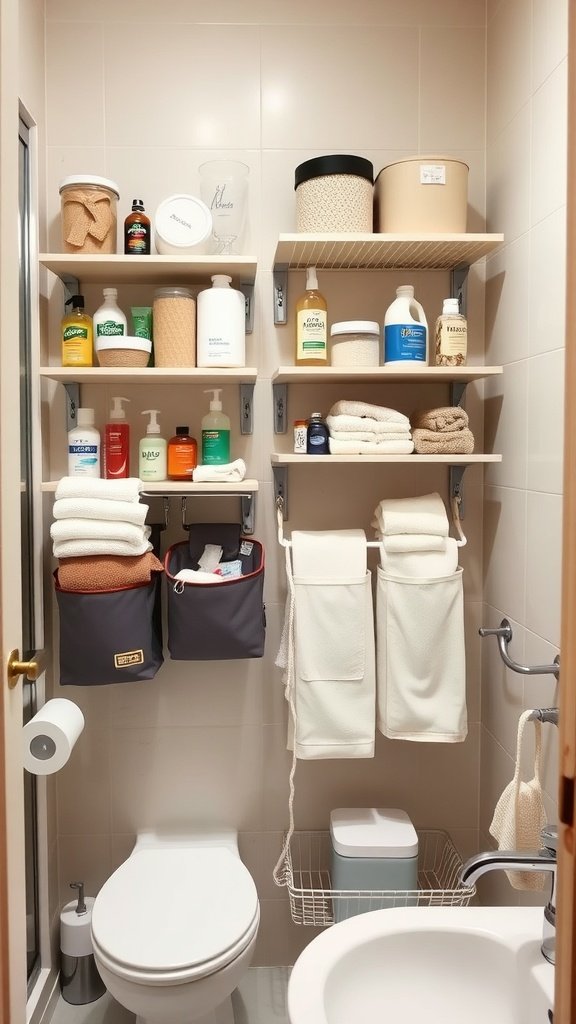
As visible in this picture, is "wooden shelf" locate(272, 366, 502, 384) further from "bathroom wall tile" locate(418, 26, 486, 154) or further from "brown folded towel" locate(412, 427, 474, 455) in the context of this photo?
"bathroom wall tile" locate(418, 26, 486, 154)

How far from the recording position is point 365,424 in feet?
5.68

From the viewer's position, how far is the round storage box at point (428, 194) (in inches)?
66.0

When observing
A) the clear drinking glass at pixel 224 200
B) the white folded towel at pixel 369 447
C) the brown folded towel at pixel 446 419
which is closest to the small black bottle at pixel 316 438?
the white folded towel at pixel 369 447

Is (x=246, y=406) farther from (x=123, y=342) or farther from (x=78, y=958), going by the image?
(x=78, y=958)

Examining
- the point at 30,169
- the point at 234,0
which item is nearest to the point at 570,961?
the point at 30,169

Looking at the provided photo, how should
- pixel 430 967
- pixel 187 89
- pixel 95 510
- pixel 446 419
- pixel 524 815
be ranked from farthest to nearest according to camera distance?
pixel 187 89 < pixel 446 419 < pixel 95 510 < pixel 524 815 < pixel 430 967

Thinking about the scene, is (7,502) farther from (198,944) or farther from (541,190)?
(541,190)

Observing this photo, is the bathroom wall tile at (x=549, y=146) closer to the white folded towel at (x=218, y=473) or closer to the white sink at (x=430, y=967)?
the white folded towel at (x=218, y=473)

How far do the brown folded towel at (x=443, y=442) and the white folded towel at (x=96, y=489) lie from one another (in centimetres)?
64

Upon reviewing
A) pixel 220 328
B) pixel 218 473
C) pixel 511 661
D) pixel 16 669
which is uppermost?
pixel 220 328

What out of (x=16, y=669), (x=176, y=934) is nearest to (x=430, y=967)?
(x=176, y=934)

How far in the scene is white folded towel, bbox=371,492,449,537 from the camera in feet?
5.80

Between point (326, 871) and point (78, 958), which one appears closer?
point (78, 958)

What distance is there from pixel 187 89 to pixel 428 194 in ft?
2.18
